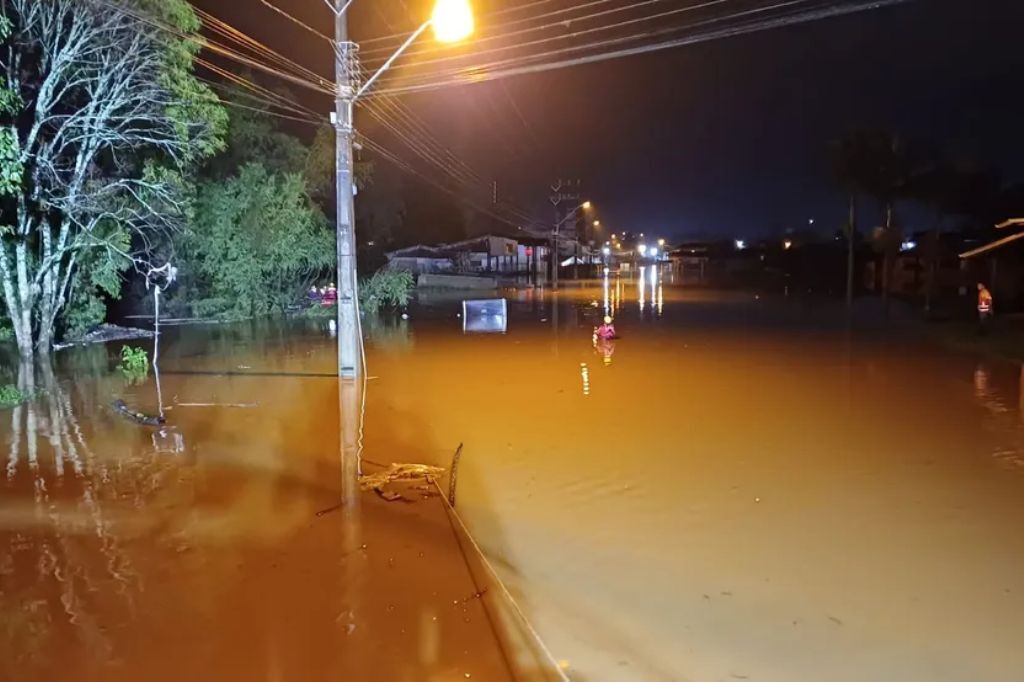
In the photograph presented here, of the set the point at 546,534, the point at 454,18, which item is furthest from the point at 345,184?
the point at 546,534

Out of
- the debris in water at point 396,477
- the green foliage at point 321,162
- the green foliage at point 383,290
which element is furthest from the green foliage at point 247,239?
the debris in water at point 396,477

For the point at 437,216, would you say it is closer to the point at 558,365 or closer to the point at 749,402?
the point at 558,365

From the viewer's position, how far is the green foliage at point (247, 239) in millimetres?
28281

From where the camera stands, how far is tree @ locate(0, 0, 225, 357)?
52.5 feet

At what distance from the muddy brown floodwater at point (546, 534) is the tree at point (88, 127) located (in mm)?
5056

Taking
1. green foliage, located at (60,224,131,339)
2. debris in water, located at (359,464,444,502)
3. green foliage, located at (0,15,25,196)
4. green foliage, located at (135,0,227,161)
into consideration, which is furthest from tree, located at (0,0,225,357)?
debris in water, located at (359,464,444,502)

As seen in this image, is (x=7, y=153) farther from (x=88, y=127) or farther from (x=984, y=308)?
Result: (x=984, y=308)

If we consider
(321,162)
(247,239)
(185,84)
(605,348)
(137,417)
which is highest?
(321,162)

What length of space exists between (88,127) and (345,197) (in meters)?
5.93

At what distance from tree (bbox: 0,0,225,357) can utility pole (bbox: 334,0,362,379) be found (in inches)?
114

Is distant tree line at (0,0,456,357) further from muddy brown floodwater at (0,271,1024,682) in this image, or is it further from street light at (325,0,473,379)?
muddy brown floodwater at (0,271,1024,682)

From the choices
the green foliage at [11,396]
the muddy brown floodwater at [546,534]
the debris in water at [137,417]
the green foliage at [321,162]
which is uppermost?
the green foliage at [321,162]

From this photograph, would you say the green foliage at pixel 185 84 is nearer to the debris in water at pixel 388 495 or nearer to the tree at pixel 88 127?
the tree at pixel 88 127

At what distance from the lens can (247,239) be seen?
94.4 ft
